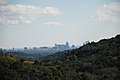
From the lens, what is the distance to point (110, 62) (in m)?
59.4

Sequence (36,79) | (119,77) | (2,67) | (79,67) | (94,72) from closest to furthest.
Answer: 1. (36,79)
2. (2,67)
3. (119,77)
4. (94,72)
5. (79,67)

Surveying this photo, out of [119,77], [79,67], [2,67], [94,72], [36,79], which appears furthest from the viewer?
[79,67]

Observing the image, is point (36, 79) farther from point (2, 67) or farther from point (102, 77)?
point (102, 77)

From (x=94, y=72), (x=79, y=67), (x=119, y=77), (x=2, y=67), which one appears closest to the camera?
(x=2, y=67)

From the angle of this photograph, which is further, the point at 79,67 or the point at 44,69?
the point at 79,67

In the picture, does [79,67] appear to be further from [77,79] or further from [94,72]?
[77,79]

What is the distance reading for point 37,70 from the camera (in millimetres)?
49344

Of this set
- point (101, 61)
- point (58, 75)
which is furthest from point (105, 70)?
point (58, 75)

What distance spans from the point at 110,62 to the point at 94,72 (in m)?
4.59

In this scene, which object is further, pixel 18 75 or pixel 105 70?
pixel 105 70

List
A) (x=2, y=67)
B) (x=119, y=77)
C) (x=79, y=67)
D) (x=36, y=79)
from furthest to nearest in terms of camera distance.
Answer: (x=79, y=67) → (x=119, y=77) → (x=2, y=67) → (x=36, y=79)

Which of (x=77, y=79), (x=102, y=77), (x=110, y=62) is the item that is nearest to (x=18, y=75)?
(x=77, y=79)

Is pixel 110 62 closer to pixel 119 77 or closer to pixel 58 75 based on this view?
pixel 119 77

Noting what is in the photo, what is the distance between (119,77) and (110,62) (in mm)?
6658
